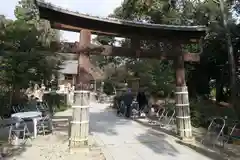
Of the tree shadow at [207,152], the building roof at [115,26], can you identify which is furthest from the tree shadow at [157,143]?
the building roof at [115,26]

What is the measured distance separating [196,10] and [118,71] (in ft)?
32.6

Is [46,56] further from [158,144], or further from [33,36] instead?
[158,144]

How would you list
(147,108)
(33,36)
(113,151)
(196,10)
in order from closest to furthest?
(113,151) < (33,36) < (147,108) < (196,10)

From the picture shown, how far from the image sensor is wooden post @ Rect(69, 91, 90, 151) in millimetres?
4887

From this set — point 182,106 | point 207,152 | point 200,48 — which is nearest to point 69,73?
point 200,48

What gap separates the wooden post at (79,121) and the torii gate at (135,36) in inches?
16.1

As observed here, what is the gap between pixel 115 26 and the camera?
5.50 meters

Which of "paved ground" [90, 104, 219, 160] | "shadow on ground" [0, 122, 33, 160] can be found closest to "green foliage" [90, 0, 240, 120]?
"paved ground" [90, 104, 219, 160]

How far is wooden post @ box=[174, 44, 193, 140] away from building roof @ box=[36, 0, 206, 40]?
751 mm

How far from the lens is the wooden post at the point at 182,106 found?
19.4 feet

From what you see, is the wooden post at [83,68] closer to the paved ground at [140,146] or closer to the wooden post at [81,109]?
the wooden post at [81,109]

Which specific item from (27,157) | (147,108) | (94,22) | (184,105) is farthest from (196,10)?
(27,157)

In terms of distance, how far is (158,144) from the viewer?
5523 mm

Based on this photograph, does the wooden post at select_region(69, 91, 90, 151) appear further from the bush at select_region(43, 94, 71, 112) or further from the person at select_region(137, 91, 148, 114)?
the bush at select_region(43, 94, 71, 112)
